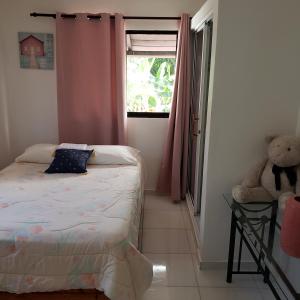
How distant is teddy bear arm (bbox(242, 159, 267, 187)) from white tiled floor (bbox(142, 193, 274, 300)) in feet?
2.45

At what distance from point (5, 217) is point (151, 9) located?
8.54ft

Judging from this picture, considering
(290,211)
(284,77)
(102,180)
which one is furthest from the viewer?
(102,180)

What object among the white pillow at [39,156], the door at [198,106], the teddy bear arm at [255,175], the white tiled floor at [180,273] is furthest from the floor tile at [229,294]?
the white pillow at [39,156]

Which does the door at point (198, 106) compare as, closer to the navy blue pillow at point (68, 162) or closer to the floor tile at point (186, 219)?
the floor tile at point (186, 219)

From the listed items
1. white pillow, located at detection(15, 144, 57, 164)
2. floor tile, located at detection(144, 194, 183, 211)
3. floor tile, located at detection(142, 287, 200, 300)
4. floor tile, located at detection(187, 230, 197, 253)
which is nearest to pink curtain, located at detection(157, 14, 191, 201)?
floor tile, located at detection(144, 194, 183, 211)

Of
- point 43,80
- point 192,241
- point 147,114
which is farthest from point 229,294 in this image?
point 43,80

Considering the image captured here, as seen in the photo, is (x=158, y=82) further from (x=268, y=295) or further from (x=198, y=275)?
(x=268, y=295)

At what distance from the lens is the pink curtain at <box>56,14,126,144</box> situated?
9.93 ft

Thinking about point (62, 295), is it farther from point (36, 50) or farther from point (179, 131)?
point (36, 50)

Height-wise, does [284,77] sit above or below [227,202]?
above

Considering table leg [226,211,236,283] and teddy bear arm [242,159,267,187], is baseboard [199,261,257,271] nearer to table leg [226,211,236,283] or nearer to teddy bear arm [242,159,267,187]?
table leg [226,211,236,283]

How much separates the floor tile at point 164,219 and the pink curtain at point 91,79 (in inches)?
35.9

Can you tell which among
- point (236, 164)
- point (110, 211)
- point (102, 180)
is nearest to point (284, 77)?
point (236, 164)

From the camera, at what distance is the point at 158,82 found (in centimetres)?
337
